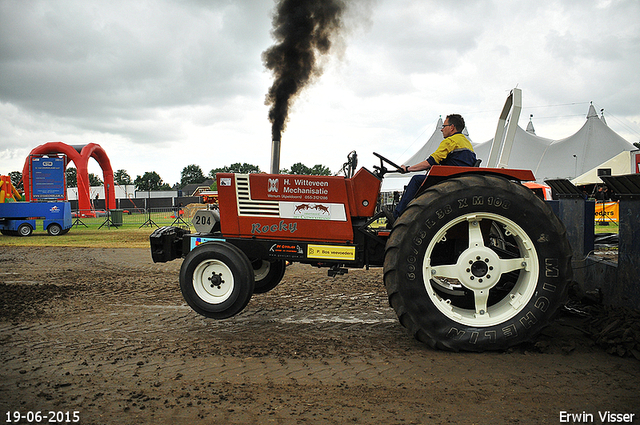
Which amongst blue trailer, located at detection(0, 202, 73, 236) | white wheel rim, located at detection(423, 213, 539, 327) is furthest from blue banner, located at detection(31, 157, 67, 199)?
white wheel rim, located at detection(423, 213, 539, 327)

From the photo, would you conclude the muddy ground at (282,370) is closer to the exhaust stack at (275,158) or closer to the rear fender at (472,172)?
the rear fender at (472,172)

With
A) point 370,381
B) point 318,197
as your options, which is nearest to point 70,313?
point 318,197

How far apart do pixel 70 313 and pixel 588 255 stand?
544 centimetres

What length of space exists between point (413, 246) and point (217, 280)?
178cm

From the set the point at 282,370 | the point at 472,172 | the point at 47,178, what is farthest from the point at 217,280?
the point at 47,178

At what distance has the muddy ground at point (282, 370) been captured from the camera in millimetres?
2455

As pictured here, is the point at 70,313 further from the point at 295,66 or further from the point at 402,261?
the point at 295,66

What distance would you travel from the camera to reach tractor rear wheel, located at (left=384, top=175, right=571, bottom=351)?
3.33 m

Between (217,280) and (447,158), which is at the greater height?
(447,158)

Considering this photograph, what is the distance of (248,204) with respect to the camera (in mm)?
4059

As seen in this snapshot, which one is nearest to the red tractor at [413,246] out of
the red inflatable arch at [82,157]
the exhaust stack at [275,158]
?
the exhaust stack at [275,158]

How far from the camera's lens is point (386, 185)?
88.0 feet

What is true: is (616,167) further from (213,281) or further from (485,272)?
(213,281)

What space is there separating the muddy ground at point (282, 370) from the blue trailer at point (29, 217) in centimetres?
1222
